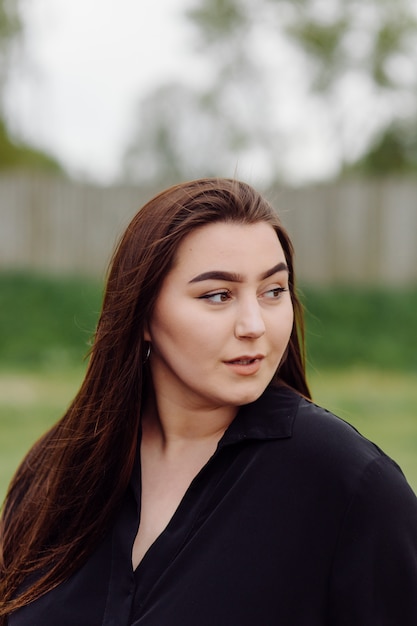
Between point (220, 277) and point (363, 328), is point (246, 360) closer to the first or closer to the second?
point (220, 277)

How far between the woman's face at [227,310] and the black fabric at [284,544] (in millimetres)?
105

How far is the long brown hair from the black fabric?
19 cm

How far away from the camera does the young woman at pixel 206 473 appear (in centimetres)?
160

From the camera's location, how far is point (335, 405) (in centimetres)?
796

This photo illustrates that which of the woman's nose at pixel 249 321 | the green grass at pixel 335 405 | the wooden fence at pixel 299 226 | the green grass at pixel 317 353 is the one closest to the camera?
the woman's nose at pixel 249 321

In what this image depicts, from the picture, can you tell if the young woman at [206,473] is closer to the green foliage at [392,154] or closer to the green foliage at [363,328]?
the green foliage at [363,328]

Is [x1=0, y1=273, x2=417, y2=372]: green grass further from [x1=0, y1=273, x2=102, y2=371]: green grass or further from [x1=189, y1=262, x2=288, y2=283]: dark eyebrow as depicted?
[x1=189, y1=262, x2=288, y2=283]: dark eyebrow

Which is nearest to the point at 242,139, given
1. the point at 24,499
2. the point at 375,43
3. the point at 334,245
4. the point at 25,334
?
the point at 375,43

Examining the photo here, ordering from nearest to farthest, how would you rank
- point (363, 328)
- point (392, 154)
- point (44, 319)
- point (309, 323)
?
point (309, 323) < point (363, 328) < point (44, 319) < point (392, 154)

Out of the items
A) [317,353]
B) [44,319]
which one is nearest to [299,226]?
[317,353]

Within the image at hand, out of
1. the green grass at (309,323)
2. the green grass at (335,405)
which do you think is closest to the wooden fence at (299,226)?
the green grass at (309,323)

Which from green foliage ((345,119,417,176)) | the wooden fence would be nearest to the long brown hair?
the wooden fence

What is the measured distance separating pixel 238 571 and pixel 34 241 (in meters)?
11.9

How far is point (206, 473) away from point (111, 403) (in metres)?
0.30
